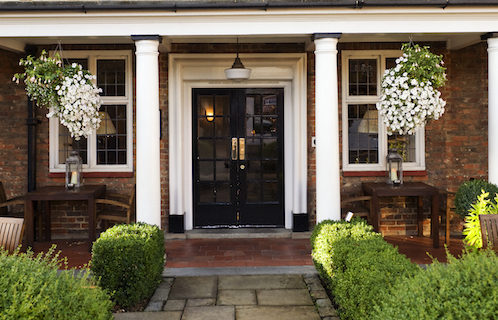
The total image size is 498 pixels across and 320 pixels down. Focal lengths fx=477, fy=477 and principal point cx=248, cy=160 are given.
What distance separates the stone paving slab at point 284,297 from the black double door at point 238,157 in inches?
112

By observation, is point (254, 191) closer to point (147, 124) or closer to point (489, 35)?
point (147, 124)

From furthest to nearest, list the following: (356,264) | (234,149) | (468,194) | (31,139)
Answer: (234,149)
(31,139)
(468,194)
(356,264)

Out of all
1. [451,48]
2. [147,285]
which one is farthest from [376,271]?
[451,48]

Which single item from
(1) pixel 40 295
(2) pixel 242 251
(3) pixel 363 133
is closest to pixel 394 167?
(3) pixel 363 133

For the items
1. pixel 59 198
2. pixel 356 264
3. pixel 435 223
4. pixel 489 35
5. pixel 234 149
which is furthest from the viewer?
pixel 234 149

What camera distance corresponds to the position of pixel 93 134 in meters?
7.75

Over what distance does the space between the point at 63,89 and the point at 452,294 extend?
5.40m

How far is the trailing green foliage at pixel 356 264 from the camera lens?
3.66 m

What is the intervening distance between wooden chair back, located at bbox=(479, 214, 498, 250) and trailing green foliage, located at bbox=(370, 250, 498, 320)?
1961mm

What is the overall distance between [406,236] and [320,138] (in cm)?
296

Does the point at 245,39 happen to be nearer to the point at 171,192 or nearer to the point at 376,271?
the point at 171,192

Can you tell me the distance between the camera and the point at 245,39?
7398 millimetres

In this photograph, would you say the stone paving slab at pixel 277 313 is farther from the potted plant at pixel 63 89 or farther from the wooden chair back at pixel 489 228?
the potted plant at pixel 63 89

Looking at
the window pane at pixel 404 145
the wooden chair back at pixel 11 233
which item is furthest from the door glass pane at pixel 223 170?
the wooden chair back at pixel 11 233
